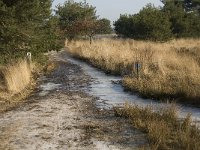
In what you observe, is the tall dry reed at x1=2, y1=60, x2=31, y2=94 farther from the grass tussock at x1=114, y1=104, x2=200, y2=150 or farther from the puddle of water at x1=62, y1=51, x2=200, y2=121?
the grass tussock at x1=114, y1=104, x2=200, y2=150

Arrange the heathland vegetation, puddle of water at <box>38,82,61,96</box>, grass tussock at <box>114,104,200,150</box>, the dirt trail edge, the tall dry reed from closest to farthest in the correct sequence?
grass tussock at <box>114,104,200,150</box>, the dirt trail edge, the tall dry reed, puddle of water at <box>38,82,61,96</box>, the heathland vegetation

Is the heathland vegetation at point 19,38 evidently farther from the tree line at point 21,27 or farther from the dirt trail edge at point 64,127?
the dirt trail edge at point 64,127

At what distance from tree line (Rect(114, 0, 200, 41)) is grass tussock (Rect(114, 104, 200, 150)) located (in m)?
31.5

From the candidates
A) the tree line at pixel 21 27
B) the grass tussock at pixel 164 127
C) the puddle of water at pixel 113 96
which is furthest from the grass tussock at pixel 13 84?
the grass tussock at pixel 164 127

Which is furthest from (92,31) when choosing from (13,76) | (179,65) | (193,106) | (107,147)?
(107,147)

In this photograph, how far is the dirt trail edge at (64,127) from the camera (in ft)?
26.6

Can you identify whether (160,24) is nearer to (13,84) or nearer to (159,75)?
(159,75)

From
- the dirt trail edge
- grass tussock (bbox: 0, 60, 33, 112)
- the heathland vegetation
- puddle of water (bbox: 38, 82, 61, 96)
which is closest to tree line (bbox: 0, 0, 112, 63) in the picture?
the heathland vegetation

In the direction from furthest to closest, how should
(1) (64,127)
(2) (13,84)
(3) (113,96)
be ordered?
(2) (13,84), (3) (113,96), (1) (64,127)

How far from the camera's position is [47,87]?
16.1 metres

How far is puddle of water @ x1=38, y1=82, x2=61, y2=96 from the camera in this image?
1467cm

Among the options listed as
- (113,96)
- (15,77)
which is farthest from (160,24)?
(113,96)

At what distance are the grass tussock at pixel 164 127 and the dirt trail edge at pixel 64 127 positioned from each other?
0.72 ft

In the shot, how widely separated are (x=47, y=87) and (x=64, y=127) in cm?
681
